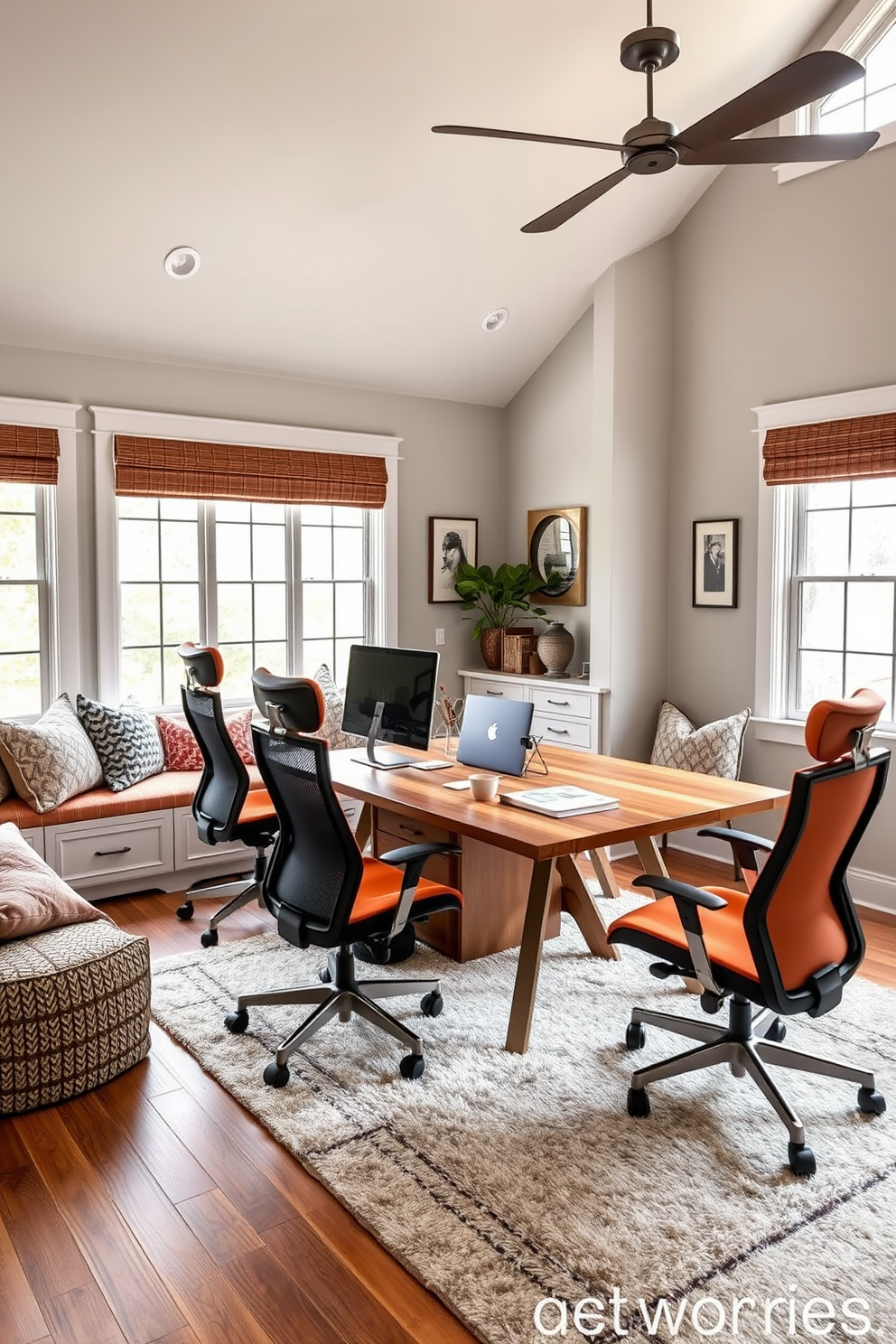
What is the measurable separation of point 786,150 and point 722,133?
245mm

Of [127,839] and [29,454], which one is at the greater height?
[29,454]

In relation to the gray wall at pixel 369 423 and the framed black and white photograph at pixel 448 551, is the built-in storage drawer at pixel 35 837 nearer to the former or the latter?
the gray wall at pixel 369 423

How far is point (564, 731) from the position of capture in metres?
5.40

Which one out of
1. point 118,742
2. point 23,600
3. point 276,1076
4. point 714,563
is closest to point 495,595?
point 714,563

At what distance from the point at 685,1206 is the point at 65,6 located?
3820mm

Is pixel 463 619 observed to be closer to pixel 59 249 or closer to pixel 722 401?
pixel 722 401

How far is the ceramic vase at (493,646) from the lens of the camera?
19.4ft

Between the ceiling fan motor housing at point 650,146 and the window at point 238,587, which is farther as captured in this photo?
the window at point 238,587

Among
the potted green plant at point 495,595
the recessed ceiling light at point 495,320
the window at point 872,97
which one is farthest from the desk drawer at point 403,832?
the window at point 872,97

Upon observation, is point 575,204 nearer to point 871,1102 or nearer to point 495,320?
point 495,320

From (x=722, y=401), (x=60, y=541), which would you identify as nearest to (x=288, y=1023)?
(x=60, y=541)

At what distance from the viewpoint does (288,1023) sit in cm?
317

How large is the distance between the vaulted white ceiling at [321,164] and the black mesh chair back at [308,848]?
235 cm

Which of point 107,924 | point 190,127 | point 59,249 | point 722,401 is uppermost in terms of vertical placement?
point 190,127
